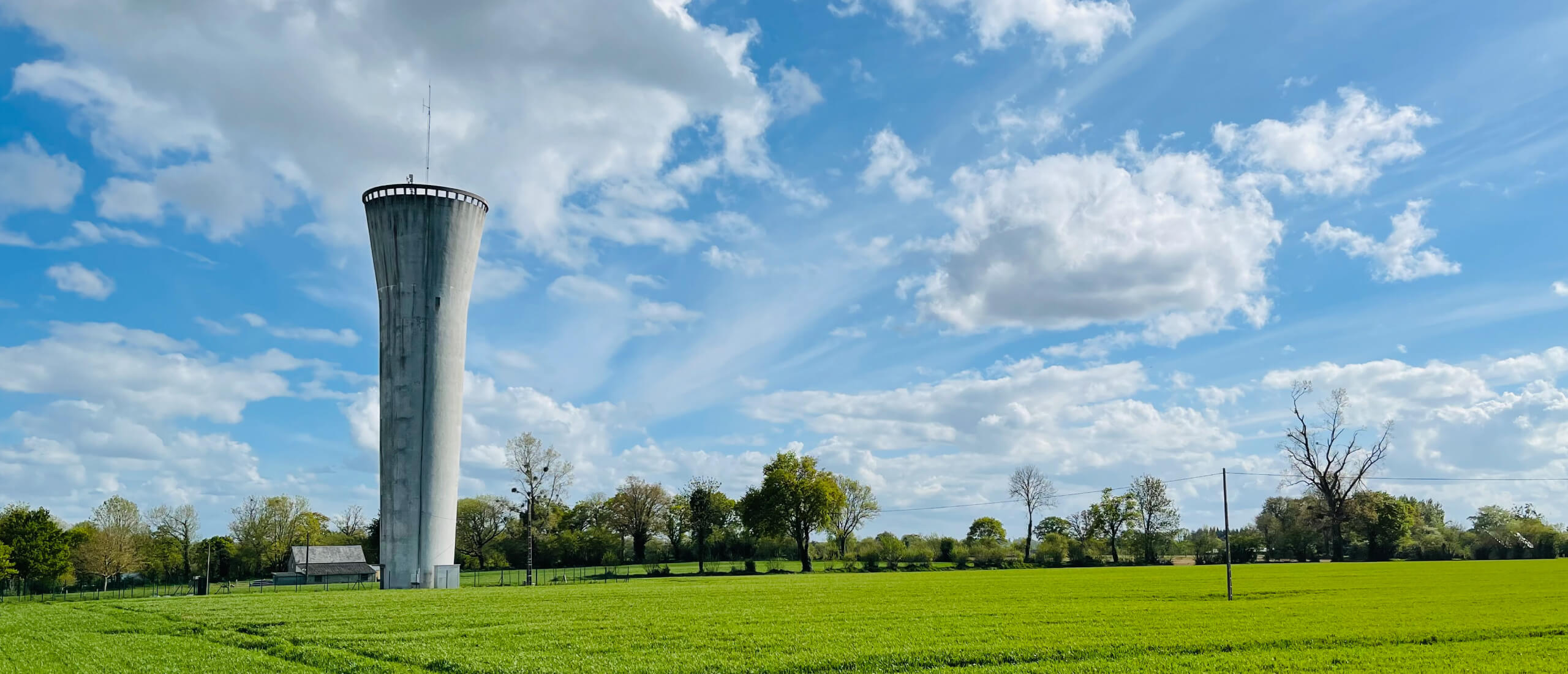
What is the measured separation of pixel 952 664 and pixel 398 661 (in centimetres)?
1104

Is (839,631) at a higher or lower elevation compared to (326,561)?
higher

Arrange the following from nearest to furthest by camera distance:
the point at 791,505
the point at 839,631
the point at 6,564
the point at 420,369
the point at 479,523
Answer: the point at 839,631
the point at 420,369
the point at 6,564
the point at 791,505
the point at 479,523

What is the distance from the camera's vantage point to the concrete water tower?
5838 cm

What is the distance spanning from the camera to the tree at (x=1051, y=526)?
351 feet

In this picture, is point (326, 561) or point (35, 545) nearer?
point (35, 545)

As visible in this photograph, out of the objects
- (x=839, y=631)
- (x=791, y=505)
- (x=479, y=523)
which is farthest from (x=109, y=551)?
(x=839, y=631)

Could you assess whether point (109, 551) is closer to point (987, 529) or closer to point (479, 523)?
point (479, 523)

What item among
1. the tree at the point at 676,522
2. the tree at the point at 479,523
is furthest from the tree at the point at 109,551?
the tree at the point at 676,522

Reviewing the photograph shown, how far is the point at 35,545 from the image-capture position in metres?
76.1

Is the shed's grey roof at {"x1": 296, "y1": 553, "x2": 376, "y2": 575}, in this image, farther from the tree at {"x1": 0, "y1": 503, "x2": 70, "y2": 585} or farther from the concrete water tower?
the concrete water tower

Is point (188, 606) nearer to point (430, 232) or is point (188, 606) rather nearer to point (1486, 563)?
point (430, 232)

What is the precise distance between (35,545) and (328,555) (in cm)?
2183

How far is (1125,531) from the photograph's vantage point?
96.4m

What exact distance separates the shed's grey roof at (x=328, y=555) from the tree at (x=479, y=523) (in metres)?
9.68
